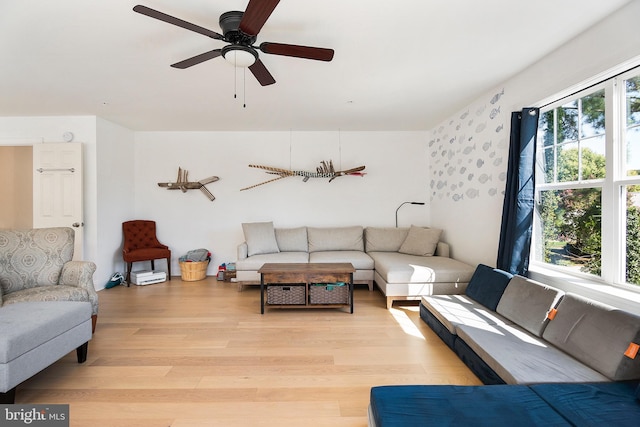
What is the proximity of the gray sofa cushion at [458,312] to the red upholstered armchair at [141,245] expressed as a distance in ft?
13.0

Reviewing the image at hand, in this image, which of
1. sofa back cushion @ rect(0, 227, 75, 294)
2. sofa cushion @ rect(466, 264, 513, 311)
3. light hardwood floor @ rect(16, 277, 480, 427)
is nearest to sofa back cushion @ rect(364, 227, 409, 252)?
light hardwood floor @ rect(16, 277, 480, 427)

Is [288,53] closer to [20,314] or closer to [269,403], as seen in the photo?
[269,403]

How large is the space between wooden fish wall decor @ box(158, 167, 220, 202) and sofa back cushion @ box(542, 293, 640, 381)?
4768 mm

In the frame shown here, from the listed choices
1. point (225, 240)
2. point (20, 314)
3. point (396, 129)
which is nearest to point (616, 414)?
point (20, 314)

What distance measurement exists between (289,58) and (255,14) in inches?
38.0

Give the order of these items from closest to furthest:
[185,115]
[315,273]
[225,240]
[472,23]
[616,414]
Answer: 1. [616,414]
2. [472,23]
3. [315,273]
4. [185,115]
5. [225,240]

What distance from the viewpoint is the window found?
2043mm

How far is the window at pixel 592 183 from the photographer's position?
204 cm

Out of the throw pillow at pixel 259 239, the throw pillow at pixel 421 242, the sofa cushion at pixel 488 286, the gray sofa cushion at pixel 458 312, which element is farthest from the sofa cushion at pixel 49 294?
the throw pillow at pixel 421 242

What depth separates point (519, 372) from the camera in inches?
63.4

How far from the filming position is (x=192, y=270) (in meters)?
4.71

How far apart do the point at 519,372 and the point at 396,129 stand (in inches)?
166

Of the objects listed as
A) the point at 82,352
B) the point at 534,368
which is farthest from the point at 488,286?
the point at 82,352

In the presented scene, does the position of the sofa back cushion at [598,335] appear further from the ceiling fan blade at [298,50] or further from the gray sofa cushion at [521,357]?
the ceiling fan blade at [298,50]
